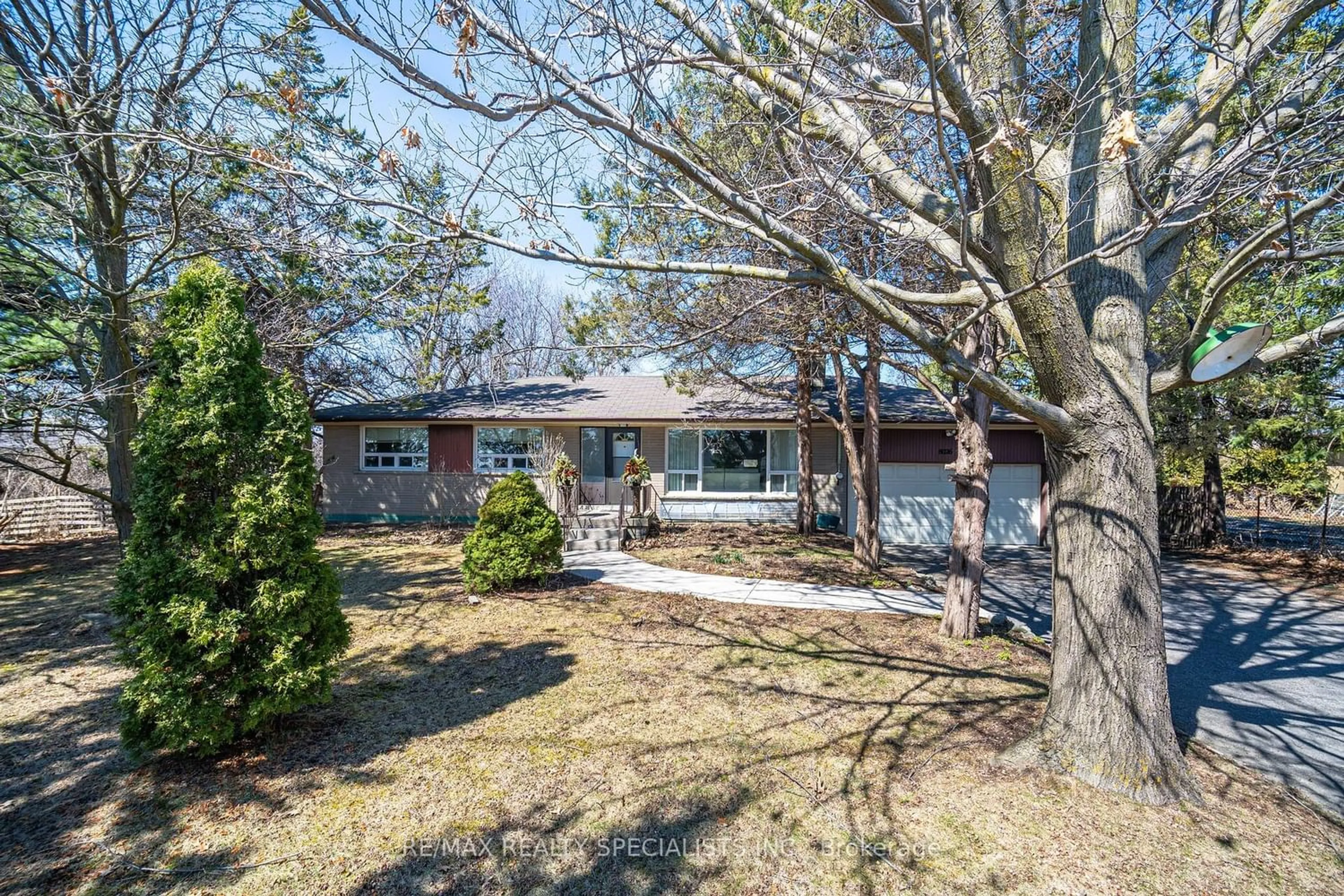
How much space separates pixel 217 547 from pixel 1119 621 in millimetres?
5343

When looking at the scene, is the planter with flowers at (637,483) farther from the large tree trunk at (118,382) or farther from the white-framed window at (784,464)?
the large tree trunk at (118,382)

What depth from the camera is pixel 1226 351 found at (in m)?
3.18

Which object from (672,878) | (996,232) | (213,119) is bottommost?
(672,878)

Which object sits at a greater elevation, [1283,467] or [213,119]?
[213,119]

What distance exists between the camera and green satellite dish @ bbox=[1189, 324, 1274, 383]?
3117mm

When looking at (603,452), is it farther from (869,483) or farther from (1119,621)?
(1119,621)

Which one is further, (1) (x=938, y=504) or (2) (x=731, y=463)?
(2) (x=731, y=463)

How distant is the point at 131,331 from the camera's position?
24.5 ft

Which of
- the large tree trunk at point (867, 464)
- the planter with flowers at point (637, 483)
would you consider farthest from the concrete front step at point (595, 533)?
the large tree trunk at point (867, 464)

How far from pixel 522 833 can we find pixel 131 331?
27.3ft

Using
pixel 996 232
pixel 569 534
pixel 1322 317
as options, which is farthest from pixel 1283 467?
pixel 569 534

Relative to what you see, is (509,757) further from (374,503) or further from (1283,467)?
(1283,467)

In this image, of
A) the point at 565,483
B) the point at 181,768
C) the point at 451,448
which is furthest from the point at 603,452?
the point at 181,768

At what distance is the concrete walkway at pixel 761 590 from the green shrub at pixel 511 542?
1099mm
